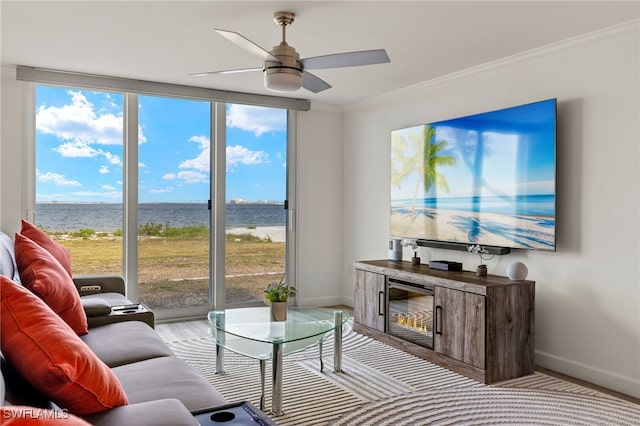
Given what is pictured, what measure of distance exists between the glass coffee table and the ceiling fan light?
1.46 meters

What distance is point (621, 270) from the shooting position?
3.26 metres

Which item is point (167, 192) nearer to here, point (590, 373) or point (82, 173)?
point (82, 173)

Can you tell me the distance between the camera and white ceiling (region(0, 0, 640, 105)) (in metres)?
2.94

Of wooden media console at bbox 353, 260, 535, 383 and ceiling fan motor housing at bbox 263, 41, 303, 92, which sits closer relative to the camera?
ceiling fan motor housing at bbox 263, 41, 303, 92

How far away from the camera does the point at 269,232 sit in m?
5.68

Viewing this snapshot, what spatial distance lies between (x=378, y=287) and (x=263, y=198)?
1829mm

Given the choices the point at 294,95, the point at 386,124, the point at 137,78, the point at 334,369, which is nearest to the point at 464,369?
the point at 334,369

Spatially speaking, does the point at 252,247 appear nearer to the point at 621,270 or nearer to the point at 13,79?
the point at 13,79

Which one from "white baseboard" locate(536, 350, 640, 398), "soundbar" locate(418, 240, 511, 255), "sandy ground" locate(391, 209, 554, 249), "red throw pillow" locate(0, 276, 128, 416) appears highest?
"sandy ground" locate(391, 209, 554, 249)

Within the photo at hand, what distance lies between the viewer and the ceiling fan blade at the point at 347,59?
271 cm

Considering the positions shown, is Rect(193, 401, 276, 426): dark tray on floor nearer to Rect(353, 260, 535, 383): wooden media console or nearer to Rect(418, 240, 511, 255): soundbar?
Rect(353, 260, 535, 383): wooden media console

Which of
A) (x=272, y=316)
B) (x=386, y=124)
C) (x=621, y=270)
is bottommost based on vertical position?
(x=272, y=316)

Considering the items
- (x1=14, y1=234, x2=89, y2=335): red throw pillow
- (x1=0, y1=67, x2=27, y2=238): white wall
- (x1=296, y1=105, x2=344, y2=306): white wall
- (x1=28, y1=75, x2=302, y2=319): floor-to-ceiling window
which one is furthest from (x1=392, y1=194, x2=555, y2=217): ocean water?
(x1=0, y1=67, x2=27, y2=238): white wall

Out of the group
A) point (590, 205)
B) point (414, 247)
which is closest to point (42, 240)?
point (414, 247)
